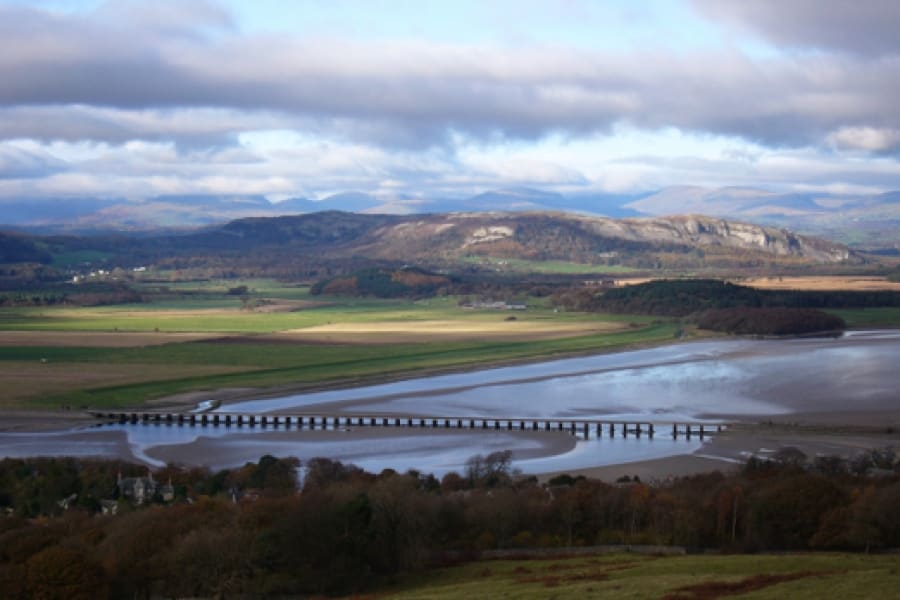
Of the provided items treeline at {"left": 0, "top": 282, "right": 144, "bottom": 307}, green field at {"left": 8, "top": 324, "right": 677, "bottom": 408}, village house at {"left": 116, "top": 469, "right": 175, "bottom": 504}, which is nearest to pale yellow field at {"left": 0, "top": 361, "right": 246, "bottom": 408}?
green field at {"left": 8, "top": 324, "right": 677, "bottom": 408}

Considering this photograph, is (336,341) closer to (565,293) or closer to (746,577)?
(565,293)

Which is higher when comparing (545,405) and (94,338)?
(94,338)

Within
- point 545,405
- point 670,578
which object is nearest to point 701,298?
point 545,405

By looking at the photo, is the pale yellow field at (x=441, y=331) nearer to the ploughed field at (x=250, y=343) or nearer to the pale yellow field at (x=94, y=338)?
the ploughed field at (x=250, y=343)

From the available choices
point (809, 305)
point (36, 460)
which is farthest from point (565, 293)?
point (36, 460)

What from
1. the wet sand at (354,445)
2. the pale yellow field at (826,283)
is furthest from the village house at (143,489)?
the pale yellow field at (826,283)

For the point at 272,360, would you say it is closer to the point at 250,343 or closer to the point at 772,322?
the point at 250,343
